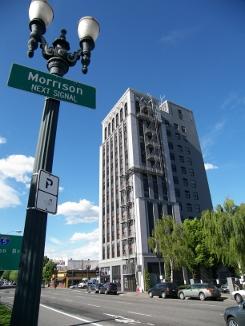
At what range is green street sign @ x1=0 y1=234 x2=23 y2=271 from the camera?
862cm

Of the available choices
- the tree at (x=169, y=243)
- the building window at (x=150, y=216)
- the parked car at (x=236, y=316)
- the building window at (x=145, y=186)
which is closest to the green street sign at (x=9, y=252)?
the parked car at (x=236, y=316)

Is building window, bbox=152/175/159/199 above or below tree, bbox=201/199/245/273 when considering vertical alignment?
above

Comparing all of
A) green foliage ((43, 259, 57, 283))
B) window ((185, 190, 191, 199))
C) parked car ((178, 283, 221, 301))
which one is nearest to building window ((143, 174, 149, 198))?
window ((185, 190, 191, 199))

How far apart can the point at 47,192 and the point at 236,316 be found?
7.70 metres

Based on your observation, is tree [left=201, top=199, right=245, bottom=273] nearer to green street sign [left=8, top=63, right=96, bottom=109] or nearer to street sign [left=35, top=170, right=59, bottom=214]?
green street sign [left=8, top=63, right=96, bottom=109]

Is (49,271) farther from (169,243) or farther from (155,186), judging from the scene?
(169,243)

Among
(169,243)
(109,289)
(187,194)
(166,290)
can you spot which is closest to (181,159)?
(187,194)

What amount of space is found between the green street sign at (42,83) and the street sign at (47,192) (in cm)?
160

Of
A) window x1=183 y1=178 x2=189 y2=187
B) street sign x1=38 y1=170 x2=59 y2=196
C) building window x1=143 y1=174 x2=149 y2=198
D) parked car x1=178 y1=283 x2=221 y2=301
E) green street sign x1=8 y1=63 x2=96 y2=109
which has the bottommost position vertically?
parked car x1=178 y1=283 x2=221 y2=301

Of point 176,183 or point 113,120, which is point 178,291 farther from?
point 113,120

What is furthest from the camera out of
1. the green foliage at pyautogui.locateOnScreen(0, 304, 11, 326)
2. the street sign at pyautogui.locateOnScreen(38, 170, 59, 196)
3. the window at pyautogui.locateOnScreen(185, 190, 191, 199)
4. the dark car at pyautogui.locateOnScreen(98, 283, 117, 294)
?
the window at pyautogui.locateOnScreen(185, 190, 191, 199)

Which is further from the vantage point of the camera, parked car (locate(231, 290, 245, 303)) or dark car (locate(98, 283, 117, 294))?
dark car (locate(98, 283, 117, 294))

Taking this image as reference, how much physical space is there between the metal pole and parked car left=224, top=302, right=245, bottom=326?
7.29 m

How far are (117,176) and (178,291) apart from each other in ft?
135
